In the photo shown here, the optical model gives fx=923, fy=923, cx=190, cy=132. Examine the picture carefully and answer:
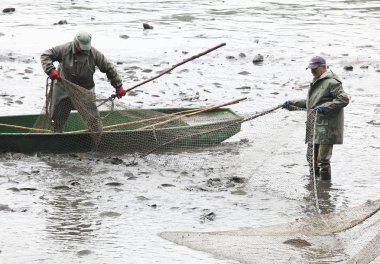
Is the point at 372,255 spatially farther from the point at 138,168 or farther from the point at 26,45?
the point at 26,45

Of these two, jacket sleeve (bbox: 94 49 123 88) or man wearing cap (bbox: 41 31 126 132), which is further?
jacket sleeve (bbox: 94 49 123 88)

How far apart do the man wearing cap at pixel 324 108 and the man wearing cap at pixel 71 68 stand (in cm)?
268

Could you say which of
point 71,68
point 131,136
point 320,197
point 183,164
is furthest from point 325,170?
point 71,68

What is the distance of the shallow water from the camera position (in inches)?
360

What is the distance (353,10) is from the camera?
2844 cm

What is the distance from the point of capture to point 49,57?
1165 cm

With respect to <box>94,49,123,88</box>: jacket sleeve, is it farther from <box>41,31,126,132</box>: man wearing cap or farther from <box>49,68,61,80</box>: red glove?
<box>49,68,61,80</box>: red glove

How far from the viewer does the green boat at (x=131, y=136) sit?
38.4 ft

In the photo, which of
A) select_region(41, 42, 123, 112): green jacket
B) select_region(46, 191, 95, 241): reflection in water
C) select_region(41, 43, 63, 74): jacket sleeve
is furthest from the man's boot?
select_region(41, 43, 63, 74): jacket sleeve

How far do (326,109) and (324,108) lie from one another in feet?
0.08

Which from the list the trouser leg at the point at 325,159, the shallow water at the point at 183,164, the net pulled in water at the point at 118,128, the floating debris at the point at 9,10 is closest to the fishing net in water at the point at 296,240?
the shallow water at the point at 183,164

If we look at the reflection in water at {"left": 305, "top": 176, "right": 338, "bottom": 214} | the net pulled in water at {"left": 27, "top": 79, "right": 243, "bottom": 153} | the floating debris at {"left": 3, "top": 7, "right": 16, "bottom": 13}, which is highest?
the net pulled in water at {"left": 27, "top": 79, "right": 243, "bottom": 153}

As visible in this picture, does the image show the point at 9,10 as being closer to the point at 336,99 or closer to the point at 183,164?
the point at 183,164

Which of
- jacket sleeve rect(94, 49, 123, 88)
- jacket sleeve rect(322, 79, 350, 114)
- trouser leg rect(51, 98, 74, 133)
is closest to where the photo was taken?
jacket sleeve rect(322, 79, 350, 114)
